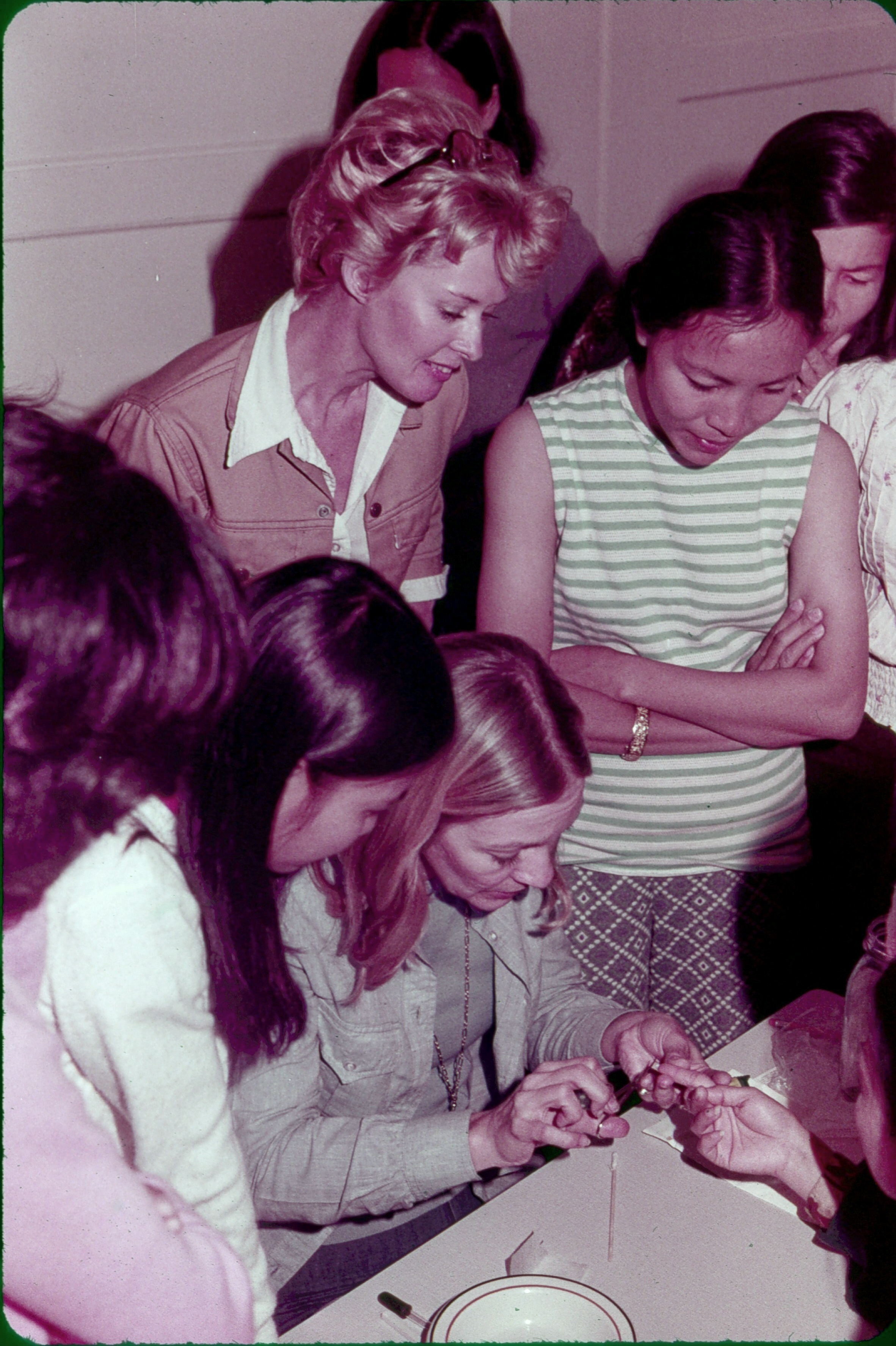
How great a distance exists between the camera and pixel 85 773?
75 cm

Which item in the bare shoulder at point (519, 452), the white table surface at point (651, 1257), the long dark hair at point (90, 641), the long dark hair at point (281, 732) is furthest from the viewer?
the bare shoulder at point (519, 452)

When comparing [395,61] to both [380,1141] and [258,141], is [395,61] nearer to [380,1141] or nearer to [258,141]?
[258,141]

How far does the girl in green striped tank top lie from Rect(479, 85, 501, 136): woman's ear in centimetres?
44

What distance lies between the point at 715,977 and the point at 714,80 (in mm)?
1110

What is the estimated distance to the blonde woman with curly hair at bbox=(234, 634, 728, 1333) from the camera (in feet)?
3.49

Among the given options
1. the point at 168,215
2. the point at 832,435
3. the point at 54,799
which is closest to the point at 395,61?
the point at 168,215

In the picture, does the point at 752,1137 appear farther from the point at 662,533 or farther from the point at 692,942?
the point at 662,533

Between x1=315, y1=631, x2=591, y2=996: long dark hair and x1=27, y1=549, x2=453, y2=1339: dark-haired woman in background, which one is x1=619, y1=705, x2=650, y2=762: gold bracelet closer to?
x1=315, y1=631, x2=591, y2=996: long dark hair

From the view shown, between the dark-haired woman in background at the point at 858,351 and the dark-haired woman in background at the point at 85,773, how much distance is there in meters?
0.75

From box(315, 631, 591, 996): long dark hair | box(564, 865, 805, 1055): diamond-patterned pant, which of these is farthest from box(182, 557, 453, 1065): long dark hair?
box(564, 865, 805, 1055): diamond-patterned pant

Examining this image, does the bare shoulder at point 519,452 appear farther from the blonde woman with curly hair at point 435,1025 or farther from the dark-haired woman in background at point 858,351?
the dark-haired woman in background at point 858,351

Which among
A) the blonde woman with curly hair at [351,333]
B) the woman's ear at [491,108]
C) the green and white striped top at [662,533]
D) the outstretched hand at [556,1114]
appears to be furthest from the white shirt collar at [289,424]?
the woman's ear at [491,108]

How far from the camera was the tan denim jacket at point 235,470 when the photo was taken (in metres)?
0.85

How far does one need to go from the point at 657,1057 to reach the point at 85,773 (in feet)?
2.24
